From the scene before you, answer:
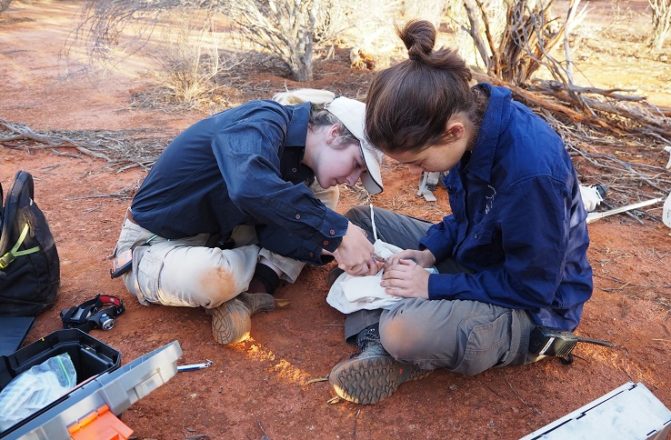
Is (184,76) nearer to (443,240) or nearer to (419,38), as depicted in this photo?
(443,240)

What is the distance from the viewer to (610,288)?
2.58 metres

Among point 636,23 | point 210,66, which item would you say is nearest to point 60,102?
point 210,66

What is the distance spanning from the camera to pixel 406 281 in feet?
6.55

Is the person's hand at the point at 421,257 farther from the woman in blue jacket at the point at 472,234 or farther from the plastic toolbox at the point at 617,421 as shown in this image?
the plastic toolbox at the point at 617,421

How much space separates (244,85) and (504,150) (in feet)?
18.0

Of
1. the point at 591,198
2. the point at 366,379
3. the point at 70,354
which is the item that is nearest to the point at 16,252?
the point at 70,354

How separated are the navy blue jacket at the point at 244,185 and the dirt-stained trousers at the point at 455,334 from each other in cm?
36

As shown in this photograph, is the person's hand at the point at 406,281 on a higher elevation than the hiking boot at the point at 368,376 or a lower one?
higher

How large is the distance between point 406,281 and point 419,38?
34.0 inches

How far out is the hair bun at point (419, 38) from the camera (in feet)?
5.17

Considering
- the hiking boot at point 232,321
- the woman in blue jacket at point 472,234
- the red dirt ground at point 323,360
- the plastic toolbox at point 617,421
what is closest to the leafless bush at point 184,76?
the red dirt ground at point 323,360

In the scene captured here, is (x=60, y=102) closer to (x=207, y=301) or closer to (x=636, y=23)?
(x=207, y=301)

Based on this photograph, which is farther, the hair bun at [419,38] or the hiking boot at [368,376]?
the hiking boot at [368,376]

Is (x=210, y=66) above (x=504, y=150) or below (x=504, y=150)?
below
